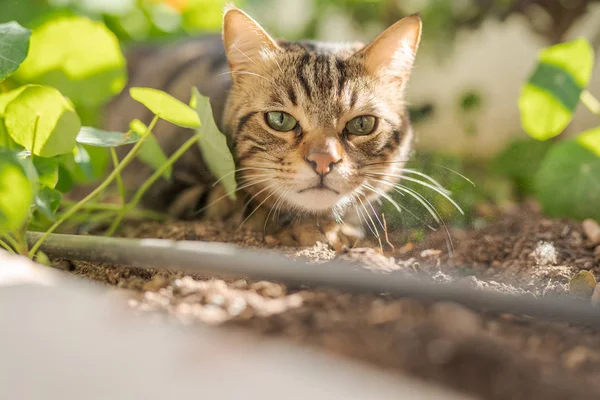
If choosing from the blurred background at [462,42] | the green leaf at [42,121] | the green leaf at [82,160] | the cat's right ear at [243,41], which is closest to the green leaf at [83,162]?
the green leaf at [82,160]

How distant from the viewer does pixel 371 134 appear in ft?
5.11

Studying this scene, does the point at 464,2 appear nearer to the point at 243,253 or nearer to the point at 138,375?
the point at 243,253

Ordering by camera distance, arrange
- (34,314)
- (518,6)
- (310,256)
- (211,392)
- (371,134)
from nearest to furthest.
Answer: (211,392) < (34,314) < (310,256) < (371,134) < (518,6)

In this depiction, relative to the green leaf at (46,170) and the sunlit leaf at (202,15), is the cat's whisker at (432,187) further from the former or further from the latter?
the sunlit leaf at (202,15)

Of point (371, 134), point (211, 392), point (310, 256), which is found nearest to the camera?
point (211, 392)

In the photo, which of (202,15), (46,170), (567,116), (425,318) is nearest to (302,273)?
(425,318)

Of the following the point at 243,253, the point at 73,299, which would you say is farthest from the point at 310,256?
the point at 73,299

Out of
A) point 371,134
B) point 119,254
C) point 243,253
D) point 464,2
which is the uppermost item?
point 464,2

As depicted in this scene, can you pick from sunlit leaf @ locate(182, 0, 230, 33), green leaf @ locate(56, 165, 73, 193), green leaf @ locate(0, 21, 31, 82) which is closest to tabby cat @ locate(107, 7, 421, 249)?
green leaf @ locate(56, 165, 73, 193)

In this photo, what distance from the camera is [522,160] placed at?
2357 mm

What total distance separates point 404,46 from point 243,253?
2.97 feet

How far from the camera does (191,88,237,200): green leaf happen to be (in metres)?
1.35

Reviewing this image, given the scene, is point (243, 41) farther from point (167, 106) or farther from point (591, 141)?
point (591, 141)

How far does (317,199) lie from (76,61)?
0.85 m
